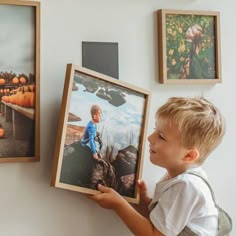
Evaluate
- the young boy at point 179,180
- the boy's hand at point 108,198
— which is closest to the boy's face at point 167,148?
the young boy at point 179,180

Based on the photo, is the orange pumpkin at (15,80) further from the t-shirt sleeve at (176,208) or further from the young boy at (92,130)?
the t-shirt sleeve at (176,208)

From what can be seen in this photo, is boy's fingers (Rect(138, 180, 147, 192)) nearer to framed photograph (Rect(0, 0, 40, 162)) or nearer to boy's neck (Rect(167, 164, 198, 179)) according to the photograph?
boy's neck (Rect(167, 164, 198, 179))

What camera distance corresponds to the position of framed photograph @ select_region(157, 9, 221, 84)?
1111 mm

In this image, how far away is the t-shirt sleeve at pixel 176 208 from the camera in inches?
36.7

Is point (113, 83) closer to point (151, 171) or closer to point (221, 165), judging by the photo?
point (151, 171)

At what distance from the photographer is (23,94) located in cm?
98

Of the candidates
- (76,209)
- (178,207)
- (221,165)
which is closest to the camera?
(178,207)

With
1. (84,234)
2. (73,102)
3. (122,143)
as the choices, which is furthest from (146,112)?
(84,234)

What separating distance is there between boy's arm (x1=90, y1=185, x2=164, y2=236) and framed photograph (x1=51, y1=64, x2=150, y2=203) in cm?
2

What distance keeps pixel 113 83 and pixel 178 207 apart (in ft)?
1.06

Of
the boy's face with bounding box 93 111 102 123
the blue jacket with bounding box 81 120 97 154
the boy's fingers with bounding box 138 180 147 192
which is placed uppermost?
the boy's face with bounding box 93 111 102 123

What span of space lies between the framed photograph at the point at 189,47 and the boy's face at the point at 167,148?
16 centimetres

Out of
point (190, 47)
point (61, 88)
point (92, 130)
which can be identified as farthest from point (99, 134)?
point (190, 47)

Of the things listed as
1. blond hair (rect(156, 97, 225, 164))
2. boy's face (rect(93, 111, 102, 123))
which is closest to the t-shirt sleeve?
blond hair (rect(156, 97, 225, 164))
